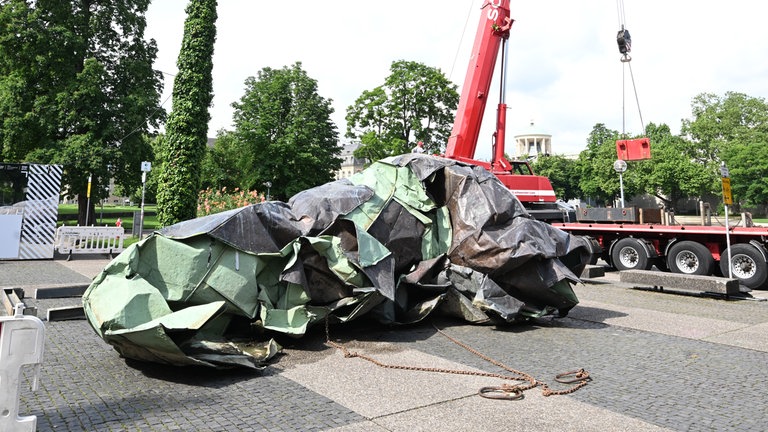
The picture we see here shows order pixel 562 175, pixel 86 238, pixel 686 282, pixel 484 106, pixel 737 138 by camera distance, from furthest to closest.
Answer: pixel 562 175 → pixel 737 138 → pixel 86 238 → pixel 484 106 → pixel 686 282

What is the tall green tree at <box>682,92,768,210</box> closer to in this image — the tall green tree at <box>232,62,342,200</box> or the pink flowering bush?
the tall green tree at <box>232,62,342,200</box>

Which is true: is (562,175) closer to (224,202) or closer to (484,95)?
(224,202)

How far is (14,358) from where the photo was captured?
2.91 m

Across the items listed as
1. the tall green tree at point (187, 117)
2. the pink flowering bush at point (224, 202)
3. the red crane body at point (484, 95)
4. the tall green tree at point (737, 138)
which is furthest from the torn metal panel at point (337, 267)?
the tall green tree at point (737, 138)

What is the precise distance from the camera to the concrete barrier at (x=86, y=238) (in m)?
16.5

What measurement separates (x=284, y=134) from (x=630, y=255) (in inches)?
1374

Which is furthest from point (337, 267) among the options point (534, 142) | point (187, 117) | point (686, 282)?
point (534, 142)

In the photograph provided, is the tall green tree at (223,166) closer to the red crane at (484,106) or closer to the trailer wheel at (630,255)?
the red crane at (484,106)

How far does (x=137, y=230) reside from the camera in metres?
19.6

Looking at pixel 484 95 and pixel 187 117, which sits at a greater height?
pixel 484 95

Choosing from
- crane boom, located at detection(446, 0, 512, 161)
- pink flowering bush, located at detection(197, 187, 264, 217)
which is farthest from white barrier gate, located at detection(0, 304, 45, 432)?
pink flowering bush, located at detection(197, 187, 264, 217)

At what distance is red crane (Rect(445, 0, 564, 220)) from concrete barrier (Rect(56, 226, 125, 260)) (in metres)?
11.7

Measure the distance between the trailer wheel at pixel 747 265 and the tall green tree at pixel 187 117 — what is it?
15.2m

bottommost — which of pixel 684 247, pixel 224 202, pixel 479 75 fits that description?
pixel 684 247
